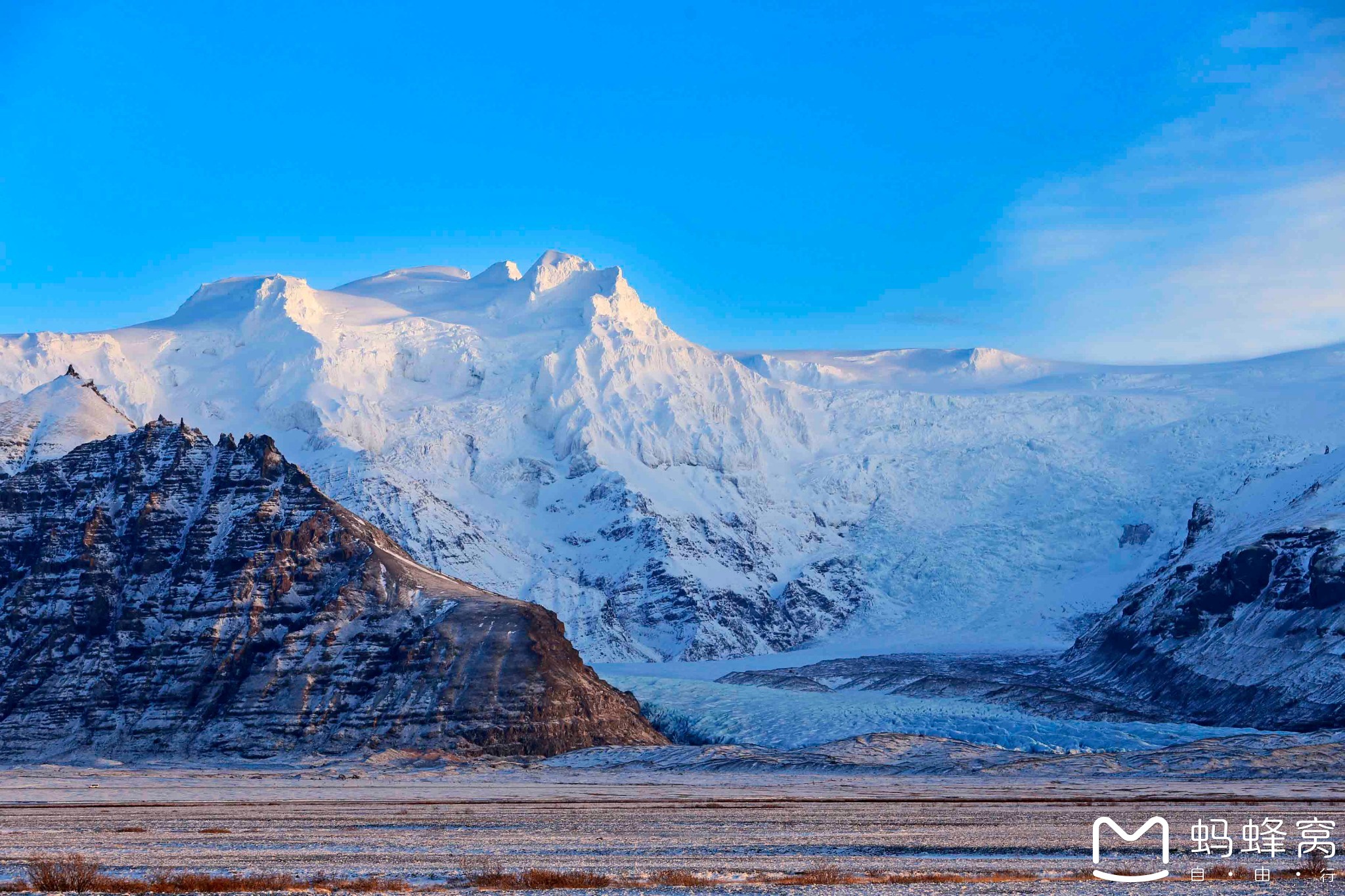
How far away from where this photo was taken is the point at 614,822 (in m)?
81.1

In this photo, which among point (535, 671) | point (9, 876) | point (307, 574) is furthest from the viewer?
point (307, 574)

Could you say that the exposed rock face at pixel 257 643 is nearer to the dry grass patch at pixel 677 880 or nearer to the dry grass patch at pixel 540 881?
the dry grass patch at pixel 540 881

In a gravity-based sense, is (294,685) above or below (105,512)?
below

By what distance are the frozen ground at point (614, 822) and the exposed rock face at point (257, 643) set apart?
29.0m

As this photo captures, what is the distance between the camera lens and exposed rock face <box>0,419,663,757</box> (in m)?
166

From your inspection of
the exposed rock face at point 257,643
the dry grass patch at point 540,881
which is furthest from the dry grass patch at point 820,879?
the exposed rock face at point 257,643

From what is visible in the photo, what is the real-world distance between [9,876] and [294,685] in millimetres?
122002

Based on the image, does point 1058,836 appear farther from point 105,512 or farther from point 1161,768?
point 105,512

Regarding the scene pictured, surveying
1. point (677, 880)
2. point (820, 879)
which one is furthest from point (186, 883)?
point (820, 879)

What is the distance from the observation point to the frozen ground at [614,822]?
187 ft

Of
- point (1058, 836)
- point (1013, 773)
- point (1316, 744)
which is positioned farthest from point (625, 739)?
point (1058, 836)

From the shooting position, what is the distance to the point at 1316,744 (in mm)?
137625

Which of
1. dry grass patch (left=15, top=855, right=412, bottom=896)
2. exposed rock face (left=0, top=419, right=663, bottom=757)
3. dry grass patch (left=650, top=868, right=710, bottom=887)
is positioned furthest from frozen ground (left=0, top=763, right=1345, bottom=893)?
exposed rock face (left=0, top=419, right=663, bottom=757)

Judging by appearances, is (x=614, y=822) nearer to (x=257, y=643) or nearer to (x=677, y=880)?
(x=677, y=880)
